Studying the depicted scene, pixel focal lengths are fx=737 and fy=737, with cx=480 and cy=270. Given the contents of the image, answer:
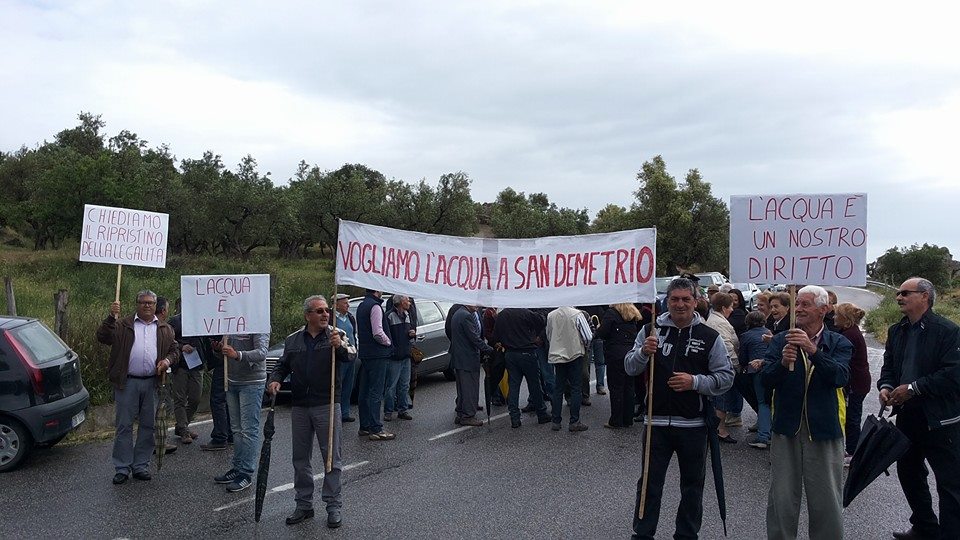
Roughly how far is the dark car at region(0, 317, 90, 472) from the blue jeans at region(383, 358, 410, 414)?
382cm

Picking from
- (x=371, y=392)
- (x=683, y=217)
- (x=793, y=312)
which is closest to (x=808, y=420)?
(x=793, y=312)

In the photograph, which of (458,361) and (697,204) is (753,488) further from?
(697,204)

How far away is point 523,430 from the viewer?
31.5 ft

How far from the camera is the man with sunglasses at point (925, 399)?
523 cm

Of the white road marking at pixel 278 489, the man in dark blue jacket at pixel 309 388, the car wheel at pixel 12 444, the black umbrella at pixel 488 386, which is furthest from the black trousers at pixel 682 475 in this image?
the car wheel at pixel 12 444

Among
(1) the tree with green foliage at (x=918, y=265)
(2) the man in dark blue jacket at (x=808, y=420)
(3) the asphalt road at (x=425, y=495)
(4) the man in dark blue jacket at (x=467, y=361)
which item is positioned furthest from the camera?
(1) the tree with green foliage at (x=918, y=265)

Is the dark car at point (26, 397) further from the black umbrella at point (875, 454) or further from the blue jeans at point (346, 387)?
the black umbrella at point (875, 454)

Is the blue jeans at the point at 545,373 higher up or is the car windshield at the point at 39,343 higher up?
the car windshield at the point at 39,343

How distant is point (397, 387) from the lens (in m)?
10.4

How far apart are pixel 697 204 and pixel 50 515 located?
41.0 metres

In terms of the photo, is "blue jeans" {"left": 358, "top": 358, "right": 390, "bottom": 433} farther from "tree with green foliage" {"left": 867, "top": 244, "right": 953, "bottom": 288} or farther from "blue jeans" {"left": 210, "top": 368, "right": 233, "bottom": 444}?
"tree with green foliage" {"left": 867, "top": 244, "right": 953, "bottom": 288}

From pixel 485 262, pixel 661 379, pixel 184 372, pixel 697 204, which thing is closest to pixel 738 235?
pixel 661 379

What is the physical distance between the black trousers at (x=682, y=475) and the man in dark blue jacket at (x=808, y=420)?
504 millimetres

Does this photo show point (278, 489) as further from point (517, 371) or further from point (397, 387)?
point (517, 371)
